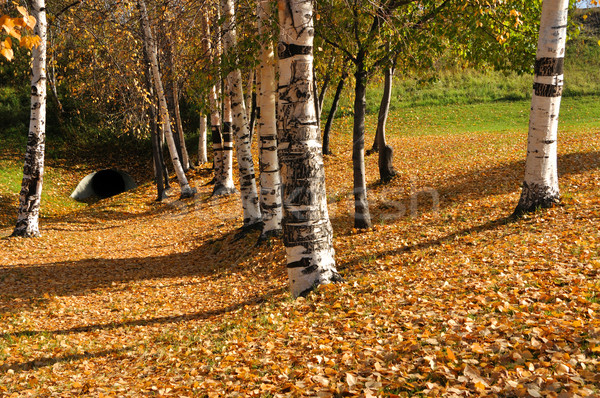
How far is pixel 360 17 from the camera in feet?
30.5

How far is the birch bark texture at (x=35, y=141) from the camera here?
39.8 ft

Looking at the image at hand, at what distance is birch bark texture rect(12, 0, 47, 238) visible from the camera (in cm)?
1212

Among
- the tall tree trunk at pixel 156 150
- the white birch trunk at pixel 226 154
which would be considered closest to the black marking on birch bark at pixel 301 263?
the white birch trunk at pixel 226 154

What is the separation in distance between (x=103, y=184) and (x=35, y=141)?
1112 centimetres

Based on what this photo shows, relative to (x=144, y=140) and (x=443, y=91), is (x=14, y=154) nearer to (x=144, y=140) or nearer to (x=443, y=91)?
(x=144, y=140)

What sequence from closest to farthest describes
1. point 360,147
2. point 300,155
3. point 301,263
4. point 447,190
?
point 300,155, point 301,263, point 360,147, point 447,190

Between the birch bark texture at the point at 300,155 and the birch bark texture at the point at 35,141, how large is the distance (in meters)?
8.91

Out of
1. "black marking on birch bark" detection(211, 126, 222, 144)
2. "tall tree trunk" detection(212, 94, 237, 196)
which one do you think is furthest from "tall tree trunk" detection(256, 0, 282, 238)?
"black marking on birch bark" detection(211, 126, 222, 144)

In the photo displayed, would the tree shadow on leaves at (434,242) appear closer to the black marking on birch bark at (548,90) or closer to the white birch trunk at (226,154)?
the black marking on birch bark at (548,90)

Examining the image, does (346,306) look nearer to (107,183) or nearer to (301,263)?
(301,263)

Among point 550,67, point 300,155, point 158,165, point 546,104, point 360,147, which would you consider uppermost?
point 550,67

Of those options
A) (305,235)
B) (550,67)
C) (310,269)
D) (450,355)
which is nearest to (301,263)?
(310,269)

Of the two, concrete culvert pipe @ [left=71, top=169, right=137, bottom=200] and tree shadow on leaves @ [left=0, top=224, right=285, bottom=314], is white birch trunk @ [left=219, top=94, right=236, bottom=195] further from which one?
concrete culvert pipe @ [left=71, top=169, right=137, bottom=200]

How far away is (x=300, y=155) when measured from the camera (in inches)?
253
